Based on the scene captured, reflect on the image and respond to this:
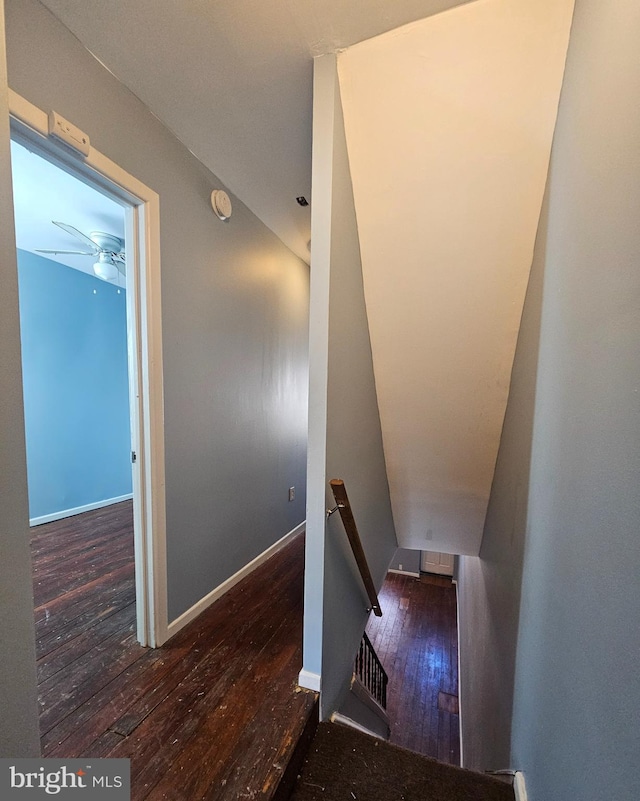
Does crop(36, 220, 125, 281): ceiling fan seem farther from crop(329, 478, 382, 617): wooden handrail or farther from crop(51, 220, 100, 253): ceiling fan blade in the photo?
crop(329, 478, 382, 617): wooden handrail

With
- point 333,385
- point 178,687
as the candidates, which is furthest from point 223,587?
point 333,385

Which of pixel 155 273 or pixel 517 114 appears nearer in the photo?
pixel 517 114

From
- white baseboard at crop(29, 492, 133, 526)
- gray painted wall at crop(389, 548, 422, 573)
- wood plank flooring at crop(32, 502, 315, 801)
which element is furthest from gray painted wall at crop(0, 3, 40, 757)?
gray painted wall at crop(389, 548, 422, 573)

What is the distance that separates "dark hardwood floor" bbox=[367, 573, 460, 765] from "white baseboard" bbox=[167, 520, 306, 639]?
7.82ft

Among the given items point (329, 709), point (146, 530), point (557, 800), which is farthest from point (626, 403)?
point (146, 530)

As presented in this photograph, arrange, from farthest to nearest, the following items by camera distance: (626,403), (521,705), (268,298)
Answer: (268,298) < (521,705) < (626,403)

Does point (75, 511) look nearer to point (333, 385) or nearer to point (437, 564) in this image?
point (333, 385)

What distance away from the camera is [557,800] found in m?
0.79

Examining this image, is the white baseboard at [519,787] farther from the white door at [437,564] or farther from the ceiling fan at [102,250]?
the white door at [437,564]

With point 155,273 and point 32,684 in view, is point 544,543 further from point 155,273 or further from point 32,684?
point 155,273

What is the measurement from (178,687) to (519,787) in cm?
131

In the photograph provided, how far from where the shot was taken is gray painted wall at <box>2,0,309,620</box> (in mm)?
1194

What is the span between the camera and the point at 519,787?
109 cm

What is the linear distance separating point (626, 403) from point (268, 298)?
2.29m
